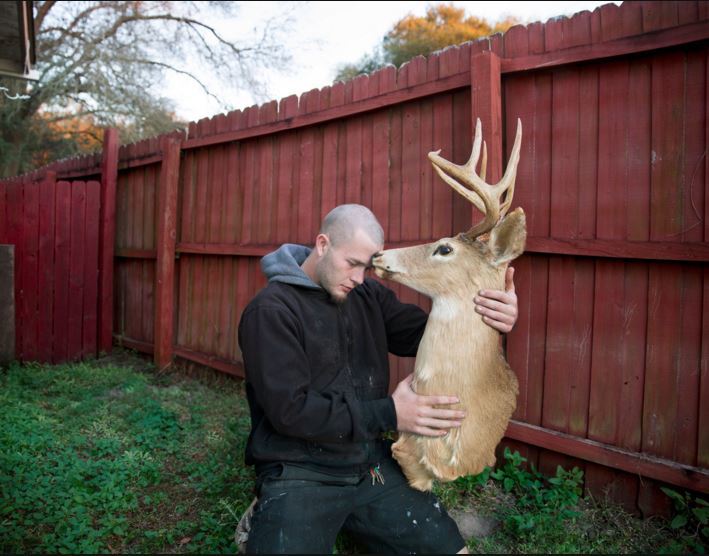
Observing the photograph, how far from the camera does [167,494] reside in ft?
10.7

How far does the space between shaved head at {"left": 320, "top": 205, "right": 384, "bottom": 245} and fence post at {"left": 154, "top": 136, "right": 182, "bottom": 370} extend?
397 cm

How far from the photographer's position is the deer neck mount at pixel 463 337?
2.08m

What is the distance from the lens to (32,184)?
5.73 metres

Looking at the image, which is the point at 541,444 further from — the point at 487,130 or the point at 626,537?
the point at 487,130

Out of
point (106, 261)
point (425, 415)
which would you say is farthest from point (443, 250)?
point (106, 261)

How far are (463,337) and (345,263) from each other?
59 cm

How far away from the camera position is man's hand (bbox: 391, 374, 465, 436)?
2051 millimetres

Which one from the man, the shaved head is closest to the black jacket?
the man

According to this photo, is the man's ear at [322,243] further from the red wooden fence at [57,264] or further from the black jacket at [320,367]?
the red wooden fence at [57,264]

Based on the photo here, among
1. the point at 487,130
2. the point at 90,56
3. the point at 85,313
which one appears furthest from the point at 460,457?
the point at 90,56

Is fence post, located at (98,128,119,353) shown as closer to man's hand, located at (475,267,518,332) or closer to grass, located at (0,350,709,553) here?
grass, located at (0,350,709,553)

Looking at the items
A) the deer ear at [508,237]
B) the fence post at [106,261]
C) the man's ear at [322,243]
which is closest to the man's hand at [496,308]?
the deer ear at [508,237]

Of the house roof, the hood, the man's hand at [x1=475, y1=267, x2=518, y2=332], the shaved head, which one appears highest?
the house roof

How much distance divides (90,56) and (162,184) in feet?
36.3
